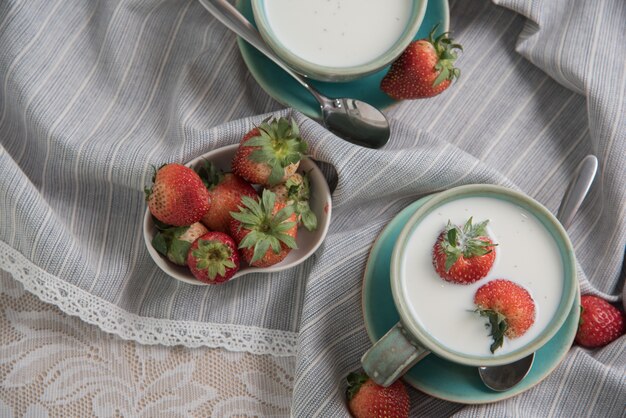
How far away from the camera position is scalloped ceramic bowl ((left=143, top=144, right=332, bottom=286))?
4.00 feet

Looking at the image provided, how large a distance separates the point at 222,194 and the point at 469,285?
0.43 m

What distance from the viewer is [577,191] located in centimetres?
130

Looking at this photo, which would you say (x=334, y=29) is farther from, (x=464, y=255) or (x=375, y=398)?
(x=375, y=398)

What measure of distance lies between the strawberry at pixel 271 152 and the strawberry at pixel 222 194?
2 cm

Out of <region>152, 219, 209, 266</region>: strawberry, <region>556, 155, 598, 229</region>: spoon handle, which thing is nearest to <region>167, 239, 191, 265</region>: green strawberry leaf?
<region>152, 219, 209, 266</region>: strawberry

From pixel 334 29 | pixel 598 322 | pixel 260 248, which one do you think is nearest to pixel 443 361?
pixel 598 322

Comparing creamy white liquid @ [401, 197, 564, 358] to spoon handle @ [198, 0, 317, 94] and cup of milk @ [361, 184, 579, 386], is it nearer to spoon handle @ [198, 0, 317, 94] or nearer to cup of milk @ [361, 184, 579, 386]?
cup of milk @ [361, 184, 579, 386]

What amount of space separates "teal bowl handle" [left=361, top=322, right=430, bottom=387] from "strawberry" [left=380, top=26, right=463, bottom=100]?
427 millimetres

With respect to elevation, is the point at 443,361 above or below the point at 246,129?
below

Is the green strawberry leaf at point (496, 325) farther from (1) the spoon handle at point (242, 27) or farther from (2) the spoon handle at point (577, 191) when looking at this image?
(1) the spoon handle at point (242, 27)

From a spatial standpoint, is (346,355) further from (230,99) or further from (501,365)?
(230,99)

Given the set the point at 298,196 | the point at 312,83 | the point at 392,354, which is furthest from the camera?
the point at 312,83

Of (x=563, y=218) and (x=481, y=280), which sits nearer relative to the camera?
(x=481, y=280)

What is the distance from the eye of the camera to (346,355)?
1.28 metres
